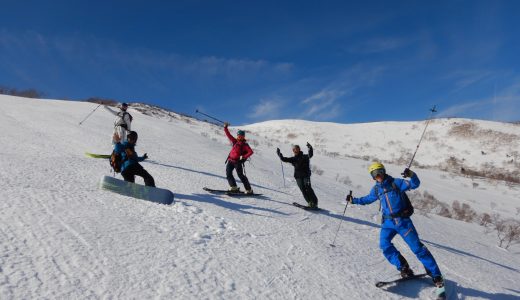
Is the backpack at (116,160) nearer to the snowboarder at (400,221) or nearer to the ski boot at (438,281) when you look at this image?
the snowboarder at (400,221)

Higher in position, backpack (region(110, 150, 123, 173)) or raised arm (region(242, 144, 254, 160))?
raised arm (region(242, 144, 254, 160))

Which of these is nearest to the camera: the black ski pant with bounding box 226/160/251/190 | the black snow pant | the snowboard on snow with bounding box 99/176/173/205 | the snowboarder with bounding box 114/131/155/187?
the snowboard on snow with bounding box 99/176/173/205

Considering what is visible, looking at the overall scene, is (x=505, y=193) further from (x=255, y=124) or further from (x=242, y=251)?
(x=255, y=124)

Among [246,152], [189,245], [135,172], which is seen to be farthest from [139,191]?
[246,152]

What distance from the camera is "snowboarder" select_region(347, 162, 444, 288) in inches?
222

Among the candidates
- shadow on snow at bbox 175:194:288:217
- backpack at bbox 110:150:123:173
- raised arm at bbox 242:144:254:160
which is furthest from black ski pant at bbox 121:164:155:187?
raised arm at bbox 242:144:254:160

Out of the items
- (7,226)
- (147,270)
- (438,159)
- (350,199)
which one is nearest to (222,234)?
(147,270)

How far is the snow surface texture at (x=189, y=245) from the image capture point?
4.22 meters

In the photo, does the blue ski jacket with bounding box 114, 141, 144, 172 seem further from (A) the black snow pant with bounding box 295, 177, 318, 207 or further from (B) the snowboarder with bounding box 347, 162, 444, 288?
(B) the snowboarder with bounding box 347, 162, 444, 288

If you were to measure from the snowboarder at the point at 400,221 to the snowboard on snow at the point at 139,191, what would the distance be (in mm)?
4136

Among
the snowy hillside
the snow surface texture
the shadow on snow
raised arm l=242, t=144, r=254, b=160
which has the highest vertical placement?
the snowy hillside

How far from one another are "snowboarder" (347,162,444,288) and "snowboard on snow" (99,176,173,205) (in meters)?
4.14

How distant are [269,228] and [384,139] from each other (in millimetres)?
51680

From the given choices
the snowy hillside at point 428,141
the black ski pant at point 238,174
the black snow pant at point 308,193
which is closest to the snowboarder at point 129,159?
the black ski pant at point 238,174
